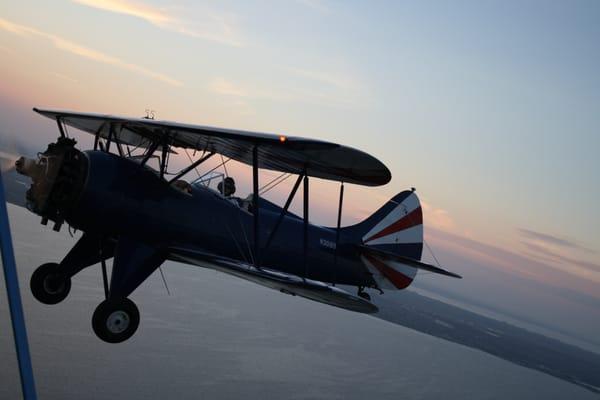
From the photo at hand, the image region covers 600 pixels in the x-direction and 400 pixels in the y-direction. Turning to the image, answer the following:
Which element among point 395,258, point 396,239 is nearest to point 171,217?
point 395,258

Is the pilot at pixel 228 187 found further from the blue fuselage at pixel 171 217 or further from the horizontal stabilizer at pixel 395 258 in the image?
the horizontal stabilizer at pixel 395 258

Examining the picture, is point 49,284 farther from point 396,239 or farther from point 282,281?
point 396,239

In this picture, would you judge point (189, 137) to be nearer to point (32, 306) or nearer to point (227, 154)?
point (227, 154)

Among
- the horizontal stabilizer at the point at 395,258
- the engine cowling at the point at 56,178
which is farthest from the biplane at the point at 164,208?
the horizontal stabilizer at the point at 395,258

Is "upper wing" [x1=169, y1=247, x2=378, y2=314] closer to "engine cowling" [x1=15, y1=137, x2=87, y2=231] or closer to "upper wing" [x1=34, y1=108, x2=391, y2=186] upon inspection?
"engine cowling" [x1=15, y1=137, x2=87, y2=231]

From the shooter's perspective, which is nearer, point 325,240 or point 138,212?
point 138,212

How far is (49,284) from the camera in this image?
379 inches

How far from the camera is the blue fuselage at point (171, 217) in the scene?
850 centimetres

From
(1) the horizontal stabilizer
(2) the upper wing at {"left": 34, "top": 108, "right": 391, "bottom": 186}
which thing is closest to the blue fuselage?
(2) the upper wing at {"left": 34, "top": 108, "right": 391, "bottom": 186}

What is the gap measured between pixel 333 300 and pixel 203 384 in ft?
287

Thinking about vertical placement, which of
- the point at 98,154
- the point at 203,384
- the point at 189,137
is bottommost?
the point at 203,384

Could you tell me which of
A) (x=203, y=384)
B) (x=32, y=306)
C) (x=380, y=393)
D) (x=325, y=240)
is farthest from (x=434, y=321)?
(x=325, y=240)

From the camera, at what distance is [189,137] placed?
31.9 ft

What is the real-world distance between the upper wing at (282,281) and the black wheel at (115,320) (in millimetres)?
1242
